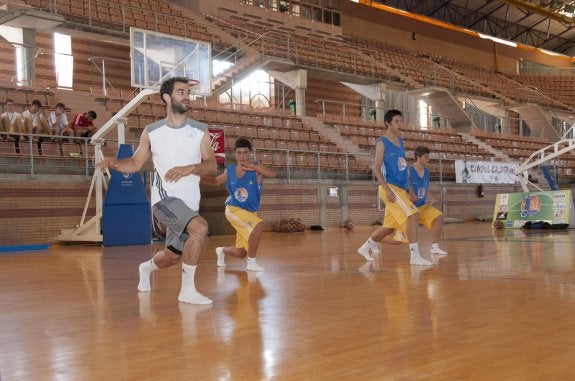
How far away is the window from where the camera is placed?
76.6 feet

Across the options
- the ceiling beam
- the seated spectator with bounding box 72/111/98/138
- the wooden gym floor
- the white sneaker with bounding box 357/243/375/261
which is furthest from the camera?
the ceiling beam

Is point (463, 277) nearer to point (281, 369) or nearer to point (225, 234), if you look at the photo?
point (281, 369)

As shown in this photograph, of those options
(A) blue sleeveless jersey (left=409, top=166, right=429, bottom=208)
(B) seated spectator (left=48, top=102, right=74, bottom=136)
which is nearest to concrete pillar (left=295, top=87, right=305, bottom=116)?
(B) seated spectator (left=48, top=102, right=74, bottom=136)

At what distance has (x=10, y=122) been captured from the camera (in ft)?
46.2

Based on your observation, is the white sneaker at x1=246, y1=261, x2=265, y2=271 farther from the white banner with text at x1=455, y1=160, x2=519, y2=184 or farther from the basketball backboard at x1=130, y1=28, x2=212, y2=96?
the white banner with text at x1=455, y1=160, x2=519, y2=184

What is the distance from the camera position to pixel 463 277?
6254 mm

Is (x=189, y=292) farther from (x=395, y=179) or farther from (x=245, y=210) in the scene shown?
(x=395, y=179)

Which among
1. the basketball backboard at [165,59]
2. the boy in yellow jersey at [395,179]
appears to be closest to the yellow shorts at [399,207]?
the boy in yellow jersey at [395,179]

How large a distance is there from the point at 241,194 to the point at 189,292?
2738mm

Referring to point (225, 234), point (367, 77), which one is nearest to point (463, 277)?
point (225, 234)

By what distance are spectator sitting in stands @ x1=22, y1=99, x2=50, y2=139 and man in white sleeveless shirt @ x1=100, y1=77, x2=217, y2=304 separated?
10.3 m

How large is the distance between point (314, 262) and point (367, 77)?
70.8 feet

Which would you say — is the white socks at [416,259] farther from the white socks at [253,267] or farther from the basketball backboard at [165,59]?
the basketball backboard at [165,59]

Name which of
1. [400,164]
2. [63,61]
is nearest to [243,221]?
[400,164]
